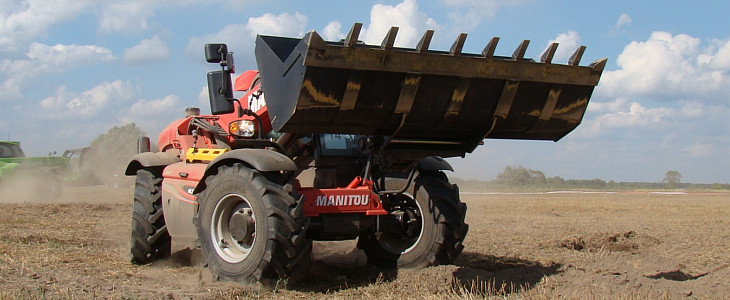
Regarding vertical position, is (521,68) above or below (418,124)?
above

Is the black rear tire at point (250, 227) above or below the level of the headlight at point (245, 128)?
below

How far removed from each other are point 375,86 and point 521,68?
4.17 ft

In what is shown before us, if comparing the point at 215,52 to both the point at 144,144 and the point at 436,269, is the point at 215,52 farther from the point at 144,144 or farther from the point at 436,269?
the point at 144,144

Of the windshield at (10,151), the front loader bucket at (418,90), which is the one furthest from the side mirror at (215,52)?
the windshield at (10,151)

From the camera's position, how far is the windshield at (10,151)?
21719mm

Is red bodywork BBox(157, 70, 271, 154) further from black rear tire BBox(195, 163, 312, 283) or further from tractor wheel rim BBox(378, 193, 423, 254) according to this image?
tractor wheel rim BBox(378, 193, 423, 254)

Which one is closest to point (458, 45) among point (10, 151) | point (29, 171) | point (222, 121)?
point (222, 121)

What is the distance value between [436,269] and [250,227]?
1674mm

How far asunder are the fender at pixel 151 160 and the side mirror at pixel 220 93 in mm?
1957

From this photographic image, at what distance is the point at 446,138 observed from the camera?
21.5ft

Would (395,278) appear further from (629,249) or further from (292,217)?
(629,249)

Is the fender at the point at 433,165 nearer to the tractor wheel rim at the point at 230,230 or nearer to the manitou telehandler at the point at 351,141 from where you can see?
the manitou telehandler at the point at 351,141

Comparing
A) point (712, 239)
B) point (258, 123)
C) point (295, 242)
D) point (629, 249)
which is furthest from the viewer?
point (712, 239)

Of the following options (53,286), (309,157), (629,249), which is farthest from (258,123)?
(629,249)
